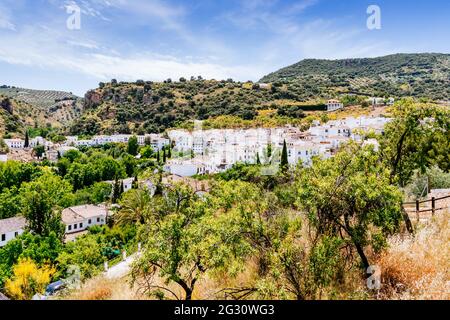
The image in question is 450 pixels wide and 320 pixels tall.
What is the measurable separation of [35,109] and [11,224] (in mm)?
83147

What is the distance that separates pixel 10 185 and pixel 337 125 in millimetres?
40584

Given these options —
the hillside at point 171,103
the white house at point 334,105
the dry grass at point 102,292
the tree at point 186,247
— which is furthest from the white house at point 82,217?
the white house at point 334,105

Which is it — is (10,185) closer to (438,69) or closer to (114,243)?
(114,243)

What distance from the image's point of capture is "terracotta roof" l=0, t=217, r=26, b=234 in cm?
2480

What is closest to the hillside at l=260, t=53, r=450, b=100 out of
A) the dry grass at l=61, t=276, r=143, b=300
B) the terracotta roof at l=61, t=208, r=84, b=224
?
the terracotta roof at l=61, t=208, r=84, b=224

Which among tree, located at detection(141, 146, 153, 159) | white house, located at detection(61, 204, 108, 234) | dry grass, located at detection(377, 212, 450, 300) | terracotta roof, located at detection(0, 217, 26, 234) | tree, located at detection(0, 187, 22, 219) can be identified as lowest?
white house, located at detection(61, 204, 108, 234)

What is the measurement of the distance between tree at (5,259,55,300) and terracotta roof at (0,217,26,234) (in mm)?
11063

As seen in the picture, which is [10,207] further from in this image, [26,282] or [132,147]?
[132,147]

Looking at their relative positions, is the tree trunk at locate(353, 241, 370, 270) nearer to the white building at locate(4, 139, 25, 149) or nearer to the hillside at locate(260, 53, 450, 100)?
the hillside at locate(260, 53, 450, 100)

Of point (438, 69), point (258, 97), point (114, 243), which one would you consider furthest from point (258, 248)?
point (438, 69)

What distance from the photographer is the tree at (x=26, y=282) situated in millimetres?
14461

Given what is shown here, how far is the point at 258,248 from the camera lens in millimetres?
4477

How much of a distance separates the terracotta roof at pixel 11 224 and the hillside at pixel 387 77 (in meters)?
59.6

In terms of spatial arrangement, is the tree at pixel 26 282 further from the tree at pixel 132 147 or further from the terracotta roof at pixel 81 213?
the tree at pixel 132 147
